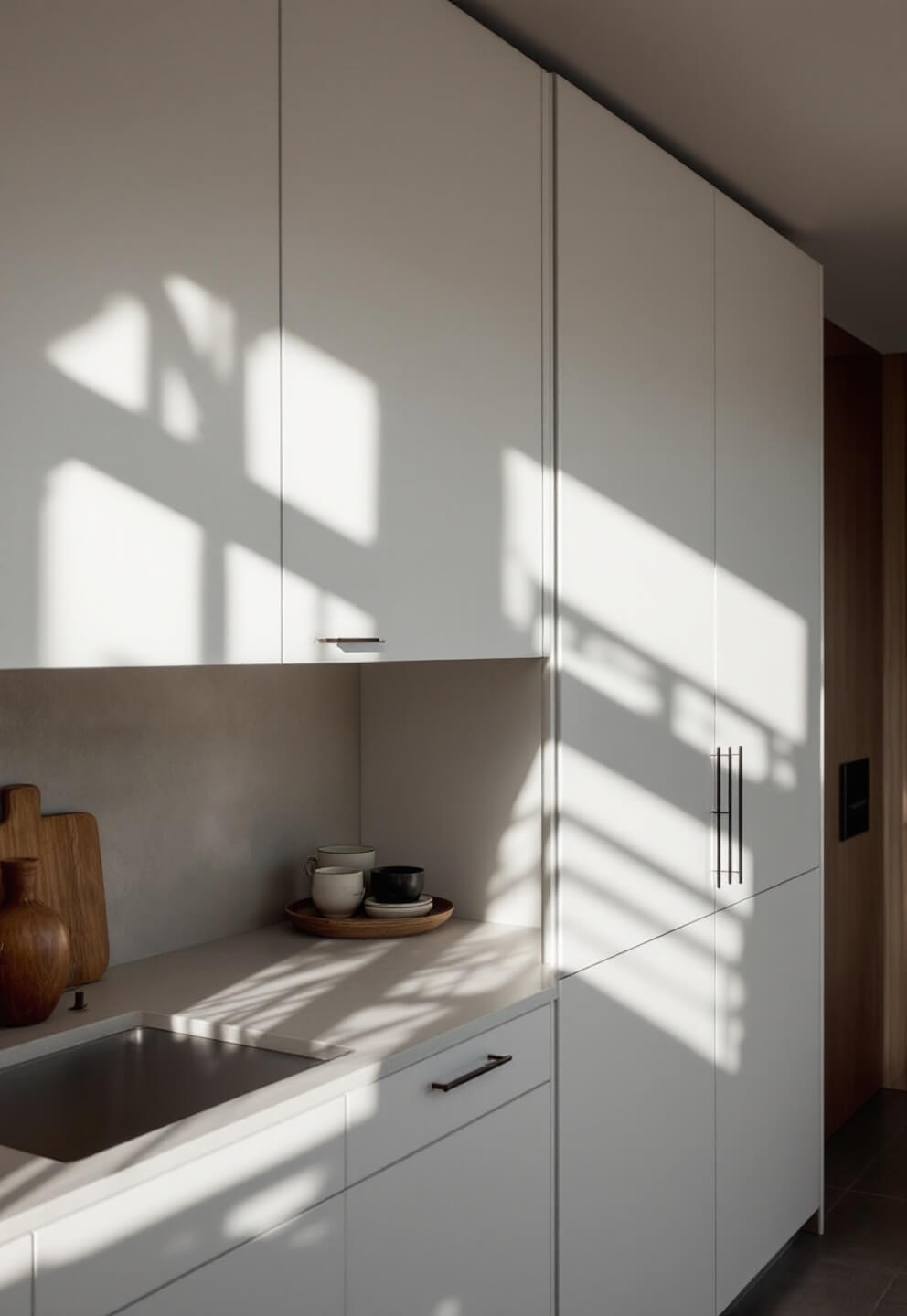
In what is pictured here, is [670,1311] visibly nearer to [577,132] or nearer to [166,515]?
[166,515]

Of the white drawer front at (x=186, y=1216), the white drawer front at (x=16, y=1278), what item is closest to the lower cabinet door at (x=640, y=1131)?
the white drawer front at (x=186, y=1216)

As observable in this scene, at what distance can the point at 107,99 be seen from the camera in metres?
1.61

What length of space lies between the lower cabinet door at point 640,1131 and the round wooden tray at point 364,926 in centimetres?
30

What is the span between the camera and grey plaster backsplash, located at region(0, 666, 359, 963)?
2166mm

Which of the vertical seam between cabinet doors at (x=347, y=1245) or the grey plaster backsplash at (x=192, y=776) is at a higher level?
the grey plaster backsplash at (x=192, y=776)

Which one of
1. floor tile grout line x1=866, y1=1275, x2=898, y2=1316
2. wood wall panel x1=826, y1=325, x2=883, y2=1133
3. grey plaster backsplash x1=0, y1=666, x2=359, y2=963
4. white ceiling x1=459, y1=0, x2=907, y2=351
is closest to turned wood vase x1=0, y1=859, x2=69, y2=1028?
grey plaster backsplash x1=0, y1=666, x2=359, y2=963

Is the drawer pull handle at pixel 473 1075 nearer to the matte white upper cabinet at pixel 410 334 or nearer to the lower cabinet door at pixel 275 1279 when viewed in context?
the lower cabinet door at pixel 275 1279

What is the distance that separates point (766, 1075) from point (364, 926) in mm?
1294

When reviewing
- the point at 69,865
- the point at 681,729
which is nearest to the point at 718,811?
the point at 681,729

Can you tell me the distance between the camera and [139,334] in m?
1.66

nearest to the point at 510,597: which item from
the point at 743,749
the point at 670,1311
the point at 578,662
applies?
the point at 578,662

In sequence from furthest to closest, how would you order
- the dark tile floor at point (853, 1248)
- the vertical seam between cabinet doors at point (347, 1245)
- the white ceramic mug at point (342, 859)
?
1. the dark tile floor at point (853, 1248)
2. the white ceramic mug at point (342, 859)
3. the vertical seam between cabinet doors at point (347, 1245)

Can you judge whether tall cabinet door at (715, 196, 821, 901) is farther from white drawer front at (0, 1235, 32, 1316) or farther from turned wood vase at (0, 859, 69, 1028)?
white drawer front at (0, 1235, 32, 1316)

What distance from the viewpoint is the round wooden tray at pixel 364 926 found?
97.8 inches
